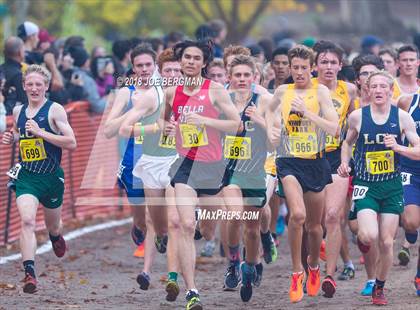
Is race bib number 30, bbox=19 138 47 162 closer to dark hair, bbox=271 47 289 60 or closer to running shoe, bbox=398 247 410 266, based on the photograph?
dark hair, bbox=271 47 289 60

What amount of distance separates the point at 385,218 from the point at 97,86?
26.2 ft

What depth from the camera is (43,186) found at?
12.1 metres

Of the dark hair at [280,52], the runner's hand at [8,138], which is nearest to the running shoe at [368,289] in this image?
the runner's hand at [8,138]

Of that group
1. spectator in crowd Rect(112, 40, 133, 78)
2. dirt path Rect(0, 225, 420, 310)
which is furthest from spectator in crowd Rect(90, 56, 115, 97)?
dirt path Rect(0, 225, 420, 310)

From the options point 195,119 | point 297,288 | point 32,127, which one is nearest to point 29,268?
point 32,127

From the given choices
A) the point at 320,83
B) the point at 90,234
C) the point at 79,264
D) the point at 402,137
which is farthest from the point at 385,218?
the point at 90,234

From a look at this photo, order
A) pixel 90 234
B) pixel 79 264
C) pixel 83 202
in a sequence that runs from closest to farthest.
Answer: pixel 79 264 < pixel 90 234 < pixel 83 202

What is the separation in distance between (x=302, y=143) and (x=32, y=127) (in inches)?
96.6

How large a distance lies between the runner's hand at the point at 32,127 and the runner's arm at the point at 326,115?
7.98 feet

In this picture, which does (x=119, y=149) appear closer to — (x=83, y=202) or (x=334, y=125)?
(x=83, y=202)

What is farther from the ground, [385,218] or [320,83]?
[320,83]

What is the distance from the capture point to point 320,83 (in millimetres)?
12805

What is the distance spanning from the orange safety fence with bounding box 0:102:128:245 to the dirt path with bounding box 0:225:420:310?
1.70 m

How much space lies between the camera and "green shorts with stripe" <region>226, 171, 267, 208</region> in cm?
1200
